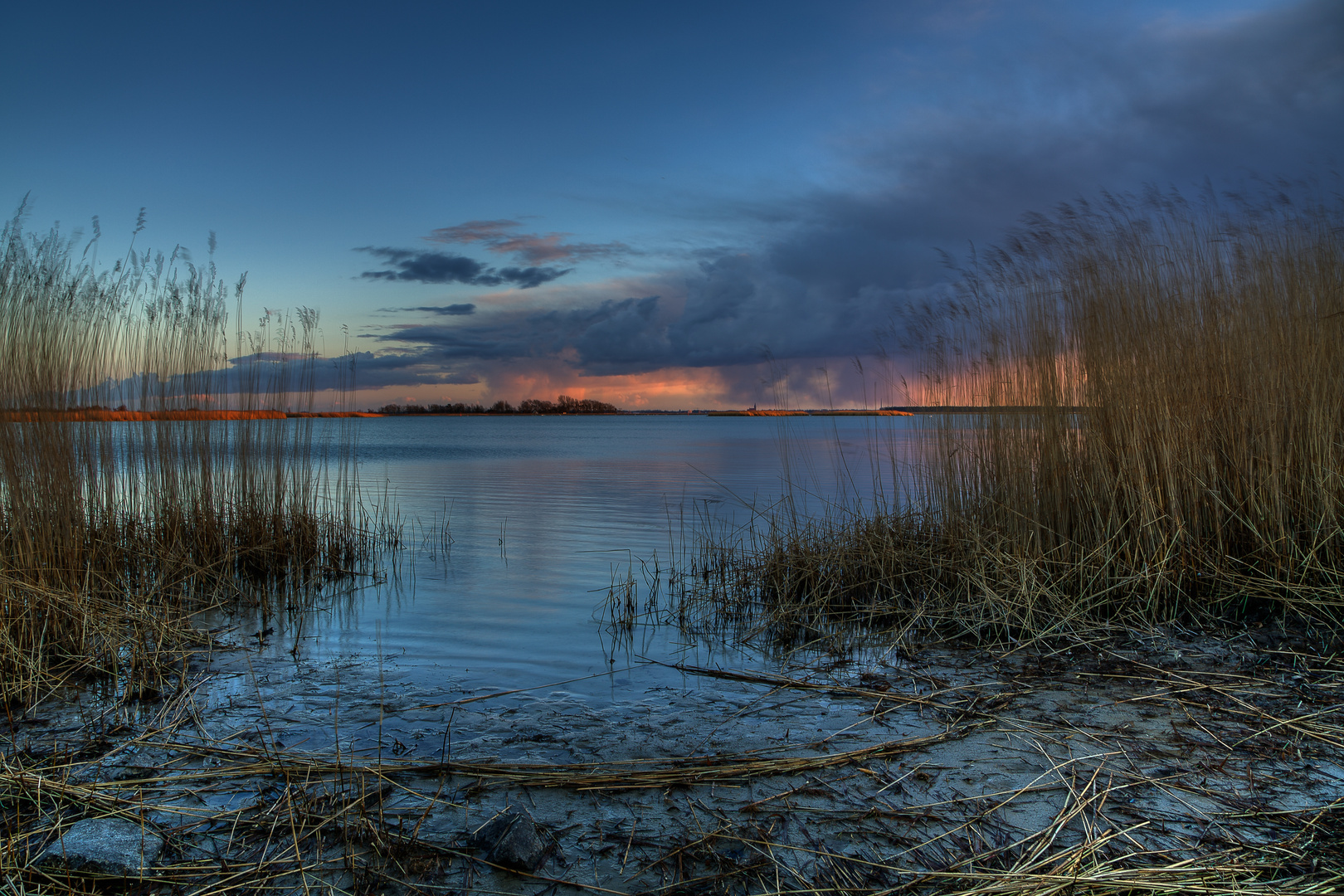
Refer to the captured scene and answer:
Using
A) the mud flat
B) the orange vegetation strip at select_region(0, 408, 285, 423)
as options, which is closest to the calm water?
the mud flat

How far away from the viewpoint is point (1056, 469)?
466 centimetres

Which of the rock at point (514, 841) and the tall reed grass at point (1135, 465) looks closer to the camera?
the rock at point (514, 841)

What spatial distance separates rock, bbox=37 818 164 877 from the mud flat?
2 cm

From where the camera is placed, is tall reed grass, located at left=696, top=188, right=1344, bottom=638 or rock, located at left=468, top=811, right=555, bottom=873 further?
tall reed grass, located at left=696, top=188, right=1344, bottom=638

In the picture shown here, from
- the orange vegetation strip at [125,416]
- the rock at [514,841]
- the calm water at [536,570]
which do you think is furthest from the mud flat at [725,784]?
the orange vegetation strip at [125,416]

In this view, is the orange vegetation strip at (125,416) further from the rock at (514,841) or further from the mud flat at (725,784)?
the rock at (514,841)

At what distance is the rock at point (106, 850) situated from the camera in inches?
74.5

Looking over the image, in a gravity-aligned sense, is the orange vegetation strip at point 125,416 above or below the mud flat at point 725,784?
above

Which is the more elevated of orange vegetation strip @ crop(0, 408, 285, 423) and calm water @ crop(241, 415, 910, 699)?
orange vegetation strip @ crop(0, 408, 285, 423)

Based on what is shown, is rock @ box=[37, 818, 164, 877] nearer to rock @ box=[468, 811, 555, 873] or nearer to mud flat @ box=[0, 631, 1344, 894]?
mud flat @ box=[0, 631, 1344, 894]

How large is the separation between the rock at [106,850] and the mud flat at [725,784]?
0.05 ft

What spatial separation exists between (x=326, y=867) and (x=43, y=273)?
15.2 feet

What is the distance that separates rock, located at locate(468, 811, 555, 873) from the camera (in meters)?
1.94

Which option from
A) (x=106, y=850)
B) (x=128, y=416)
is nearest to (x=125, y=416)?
(x=128, y=416)
